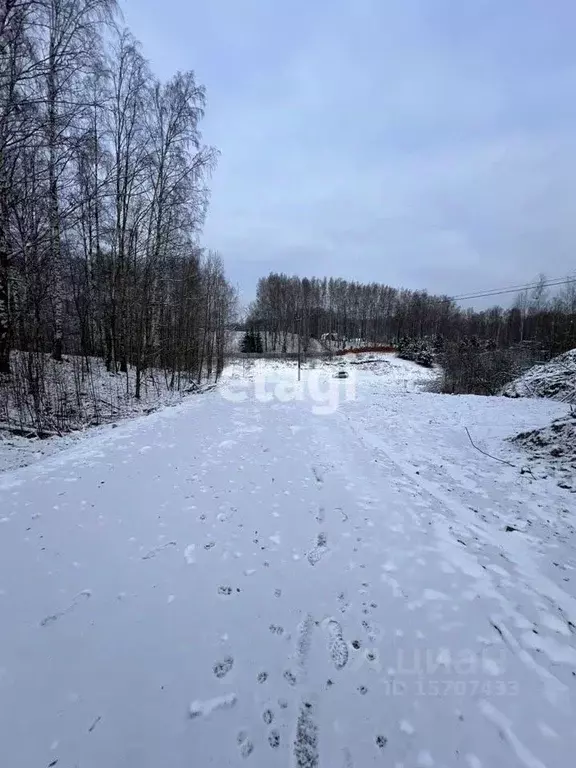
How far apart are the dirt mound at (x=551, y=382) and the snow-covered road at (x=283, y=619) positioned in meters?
8.92

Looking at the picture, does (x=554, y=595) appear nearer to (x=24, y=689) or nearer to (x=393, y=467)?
(x=393, y=467)

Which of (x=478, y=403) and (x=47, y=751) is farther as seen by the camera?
(x=478, y=403)

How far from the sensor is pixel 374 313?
5922cm

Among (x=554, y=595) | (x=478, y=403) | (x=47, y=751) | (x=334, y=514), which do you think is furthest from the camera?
(x=478, y=403)

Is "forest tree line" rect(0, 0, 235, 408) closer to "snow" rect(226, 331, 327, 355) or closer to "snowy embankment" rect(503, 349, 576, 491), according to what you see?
"snowy embankment" rect(503, 349, 576, 491)

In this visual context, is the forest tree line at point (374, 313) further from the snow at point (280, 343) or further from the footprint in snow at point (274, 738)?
the footprint in snow at point (274, 738)

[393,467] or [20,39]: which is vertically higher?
[20,39]

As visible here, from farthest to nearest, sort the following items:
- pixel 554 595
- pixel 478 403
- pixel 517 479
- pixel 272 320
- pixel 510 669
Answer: pixel 272 320, pixel 478 403, pixel 517 479, pixel 554 595, pixel 510 669

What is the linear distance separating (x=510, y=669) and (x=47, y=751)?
2631 mm

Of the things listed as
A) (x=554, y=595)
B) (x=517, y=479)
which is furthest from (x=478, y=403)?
(x=554, y=595)

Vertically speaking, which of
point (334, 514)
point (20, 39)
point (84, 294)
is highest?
point (20, 39)

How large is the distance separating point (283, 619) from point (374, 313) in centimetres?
6056

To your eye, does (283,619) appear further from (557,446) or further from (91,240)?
(91,240)

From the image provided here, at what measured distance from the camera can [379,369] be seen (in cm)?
3366
